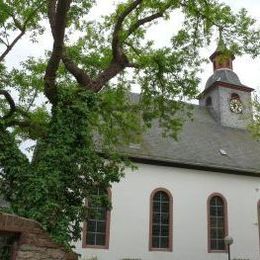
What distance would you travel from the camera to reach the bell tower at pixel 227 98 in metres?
27.2

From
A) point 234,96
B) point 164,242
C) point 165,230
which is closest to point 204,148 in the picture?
point 165,230

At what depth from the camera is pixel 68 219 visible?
9508mm

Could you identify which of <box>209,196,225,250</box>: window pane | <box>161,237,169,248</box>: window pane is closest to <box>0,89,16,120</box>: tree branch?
<box>161,237,169,248</box>: window pane

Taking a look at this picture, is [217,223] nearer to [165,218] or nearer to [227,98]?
[165,218]

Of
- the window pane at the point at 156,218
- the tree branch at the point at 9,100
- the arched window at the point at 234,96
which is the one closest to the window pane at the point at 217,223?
the window pane at the point at 156,218

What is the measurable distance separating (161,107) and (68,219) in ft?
17.4

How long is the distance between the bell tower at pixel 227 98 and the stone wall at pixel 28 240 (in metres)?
21.6

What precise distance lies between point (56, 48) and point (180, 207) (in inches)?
487

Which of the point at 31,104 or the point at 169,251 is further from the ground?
the point at 31,104

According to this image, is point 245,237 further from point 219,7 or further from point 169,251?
point 219,7

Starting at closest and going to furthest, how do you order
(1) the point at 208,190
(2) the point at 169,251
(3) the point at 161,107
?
(3) the point at 161,107, (2) the point at 169,251, (1) the point at 208,190

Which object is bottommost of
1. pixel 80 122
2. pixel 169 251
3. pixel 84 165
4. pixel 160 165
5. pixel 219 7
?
pixel 169 251

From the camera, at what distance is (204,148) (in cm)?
2294

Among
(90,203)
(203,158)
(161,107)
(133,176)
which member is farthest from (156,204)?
(90,203)
